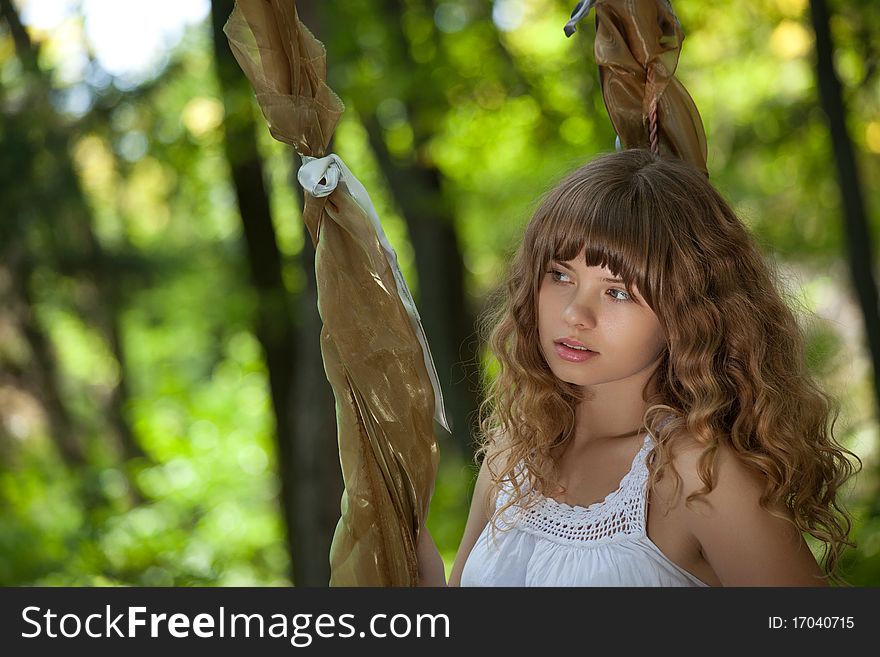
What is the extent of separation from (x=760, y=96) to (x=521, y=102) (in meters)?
1.98

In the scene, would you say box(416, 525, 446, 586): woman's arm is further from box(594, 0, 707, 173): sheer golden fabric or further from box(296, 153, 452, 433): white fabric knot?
box(594, 0, 707, 173): sheer golden fabric

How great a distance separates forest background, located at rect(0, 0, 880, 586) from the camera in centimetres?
512

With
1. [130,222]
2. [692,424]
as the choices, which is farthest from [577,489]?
[130,222]

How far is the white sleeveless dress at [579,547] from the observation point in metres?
1.63

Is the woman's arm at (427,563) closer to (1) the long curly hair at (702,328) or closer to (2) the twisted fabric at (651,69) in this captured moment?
(1) the long curly hair at (702,328)

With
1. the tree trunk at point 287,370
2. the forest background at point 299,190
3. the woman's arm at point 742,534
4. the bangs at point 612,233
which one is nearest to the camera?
the woman's arm at point 742,534

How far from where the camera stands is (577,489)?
1.82 metres

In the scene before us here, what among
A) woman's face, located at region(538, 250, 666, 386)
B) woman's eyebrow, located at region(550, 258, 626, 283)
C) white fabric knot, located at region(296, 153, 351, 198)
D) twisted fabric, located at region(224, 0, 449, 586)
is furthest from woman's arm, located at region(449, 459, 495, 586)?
white fabric knot, located at region(296, 153, 351, 198)

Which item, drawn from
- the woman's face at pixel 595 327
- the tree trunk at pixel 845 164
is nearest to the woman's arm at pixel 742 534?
the woman's face at pixel 595 327

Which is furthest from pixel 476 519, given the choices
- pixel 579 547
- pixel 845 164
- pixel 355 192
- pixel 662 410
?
pixel 845 164

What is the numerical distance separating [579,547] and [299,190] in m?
2.66

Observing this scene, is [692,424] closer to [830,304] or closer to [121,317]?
[830,304]

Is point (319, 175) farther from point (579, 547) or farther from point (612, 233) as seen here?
point (579, 547)

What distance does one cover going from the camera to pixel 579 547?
5.62 ft
